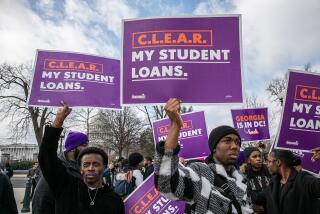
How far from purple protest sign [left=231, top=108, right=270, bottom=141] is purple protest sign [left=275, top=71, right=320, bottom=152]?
4.75 m

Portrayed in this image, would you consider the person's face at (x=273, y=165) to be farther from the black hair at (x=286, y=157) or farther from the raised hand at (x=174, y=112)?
the raised hand at (x=174, y=112)

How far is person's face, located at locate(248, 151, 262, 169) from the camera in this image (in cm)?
498

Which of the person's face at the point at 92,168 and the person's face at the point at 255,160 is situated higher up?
the person's face at the point at 92,168

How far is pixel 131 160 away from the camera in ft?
21.0

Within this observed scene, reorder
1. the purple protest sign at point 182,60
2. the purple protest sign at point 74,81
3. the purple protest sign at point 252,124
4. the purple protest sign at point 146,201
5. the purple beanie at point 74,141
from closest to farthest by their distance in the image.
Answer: the purple protest sign at point 182,60
the purple beanie at point 74,141
the purple protest sign at point 146,201
the purple protest sign at point 74,81
the purple protest sign at point 252,124

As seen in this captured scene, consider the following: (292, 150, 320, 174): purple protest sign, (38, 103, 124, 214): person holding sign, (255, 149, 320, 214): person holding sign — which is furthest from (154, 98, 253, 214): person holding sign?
(292, 150, 320, 174): purple protest sign

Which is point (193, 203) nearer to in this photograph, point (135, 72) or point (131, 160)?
point (135, 72)

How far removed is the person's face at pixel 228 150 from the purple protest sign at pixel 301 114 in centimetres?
180

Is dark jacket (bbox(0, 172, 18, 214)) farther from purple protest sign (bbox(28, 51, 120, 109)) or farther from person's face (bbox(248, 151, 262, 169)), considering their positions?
person's face (bbox(248, 151, 262, 169))

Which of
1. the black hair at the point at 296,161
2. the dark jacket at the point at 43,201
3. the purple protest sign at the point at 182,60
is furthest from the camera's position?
the black hair at the point at 296,161

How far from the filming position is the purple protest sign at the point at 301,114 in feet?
13.5

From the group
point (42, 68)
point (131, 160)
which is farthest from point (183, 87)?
point (131, 160)

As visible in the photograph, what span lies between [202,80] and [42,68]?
2.59m

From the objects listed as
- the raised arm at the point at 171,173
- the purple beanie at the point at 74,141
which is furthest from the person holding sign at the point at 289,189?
the purple beanie at the point at 74,141
